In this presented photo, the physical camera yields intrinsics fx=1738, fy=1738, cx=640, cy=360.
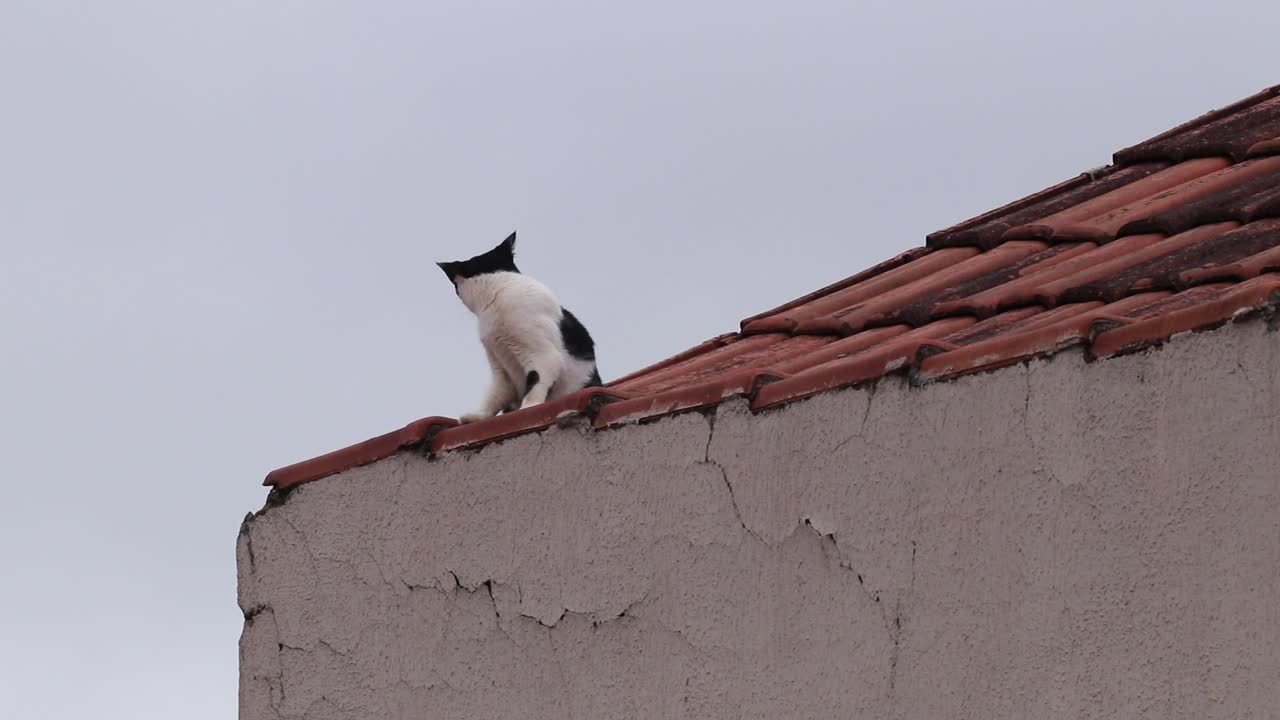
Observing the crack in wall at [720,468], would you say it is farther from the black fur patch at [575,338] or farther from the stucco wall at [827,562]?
the black fur patch at [575,338]

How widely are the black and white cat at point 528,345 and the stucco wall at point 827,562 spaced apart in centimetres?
86

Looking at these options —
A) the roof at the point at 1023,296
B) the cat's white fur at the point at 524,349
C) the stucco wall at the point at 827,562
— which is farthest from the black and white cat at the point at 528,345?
the stucco wall at the point at 827,562

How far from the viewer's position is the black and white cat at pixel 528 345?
511 cm

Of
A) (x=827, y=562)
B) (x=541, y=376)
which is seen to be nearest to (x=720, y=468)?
(x=827, y=562)

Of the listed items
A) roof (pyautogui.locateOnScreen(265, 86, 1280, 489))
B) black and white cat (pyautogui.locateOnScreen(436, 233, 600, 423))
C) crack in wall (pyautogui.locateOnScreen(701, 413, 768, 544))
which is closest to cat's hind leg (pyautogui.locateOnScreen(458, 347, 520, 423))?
black and white cat (pyautogui.locateOnScreen(436, 233, 600, 423))

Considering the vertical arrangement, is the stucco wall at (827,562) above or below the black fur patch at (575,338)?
below

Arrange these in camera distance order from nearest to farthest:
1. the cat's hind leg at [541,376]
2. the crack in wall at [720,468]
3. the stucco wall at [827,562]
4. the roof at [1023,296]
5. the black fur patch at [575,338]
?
the stucco wall at [827,562], the roof at [1023,296], the crack in wall at [720,468], the cat's hind leg at [541,376], the black fur patch at [575,338]

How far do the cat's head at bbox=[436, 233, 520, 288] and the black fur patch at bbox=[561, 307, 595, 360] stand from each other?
1.21 ft

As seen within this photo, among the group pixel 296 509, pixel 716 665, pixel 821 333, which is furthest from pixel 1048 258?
pixel 296 509

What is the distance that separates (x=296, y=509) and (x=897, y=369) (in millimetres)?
1911

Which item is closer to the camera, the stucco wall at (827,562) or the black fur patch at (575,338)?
the stucco wall at (827,562)

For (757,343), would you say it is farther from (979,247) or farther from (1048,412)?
(1048,412)

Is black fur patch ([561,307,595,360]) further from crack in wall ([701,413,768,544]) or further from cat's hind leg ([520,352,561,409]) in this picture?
crack in wall ([701,413,768,544])

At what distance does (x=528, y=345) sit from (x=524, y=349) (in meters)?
0.02
